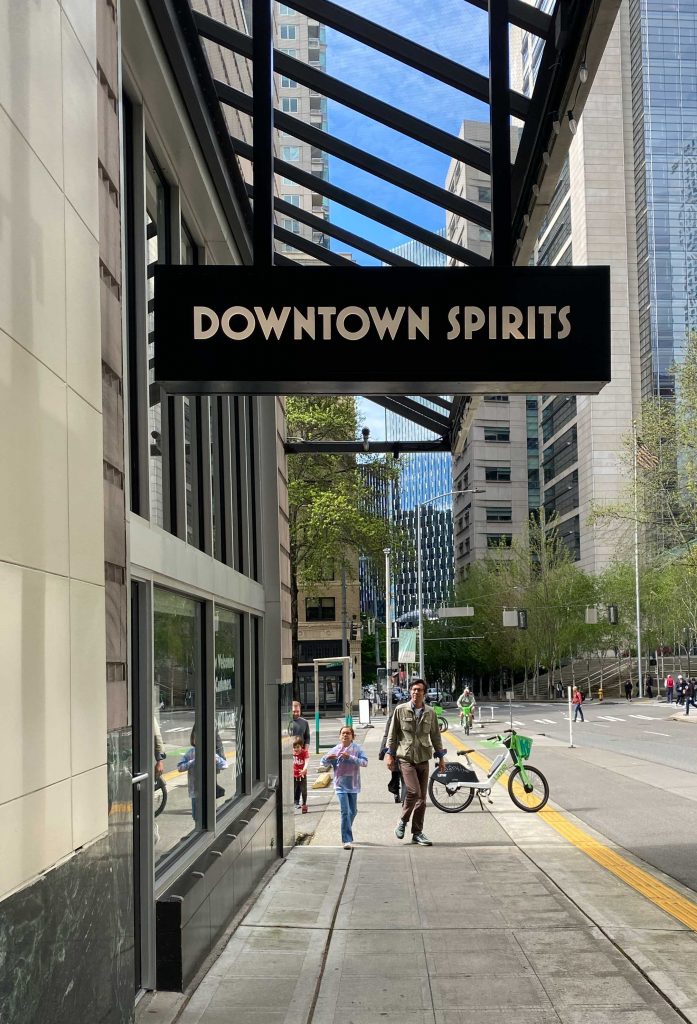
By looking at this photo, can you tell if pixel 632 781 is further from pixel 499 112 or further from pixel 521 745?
pixel 499 112

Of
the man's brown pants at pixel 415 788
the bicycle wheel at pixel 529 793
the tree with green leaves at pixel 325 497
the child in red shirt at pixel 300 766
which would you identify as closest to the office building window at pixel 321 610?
the tree with green leaves at pixel 325 497

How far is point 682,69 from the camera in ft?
323

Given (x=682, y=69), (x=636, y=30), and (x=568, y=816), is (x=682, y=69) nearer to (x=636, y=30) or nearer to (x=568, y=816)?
(x=636, y=30)

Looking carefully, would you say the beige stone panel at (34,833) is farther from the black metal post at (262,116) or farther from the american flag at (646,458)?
the american flag at (646,458)

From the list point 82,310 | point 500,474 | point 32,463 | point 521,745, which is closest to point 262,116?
point 82,310

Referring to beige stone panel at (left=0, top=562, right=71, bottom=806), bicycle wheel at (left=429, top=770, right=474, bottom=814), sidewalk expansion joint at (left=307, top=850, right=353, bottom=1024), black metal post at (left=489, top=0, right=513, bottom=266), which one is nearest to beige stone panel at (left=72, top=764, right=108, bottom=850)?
beige stone panel at (left=0, top=562, right=71, bottom=806)

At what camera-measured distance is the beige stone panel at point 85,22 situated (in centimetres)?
400

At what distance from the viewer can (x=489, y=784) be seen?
Result: 15906mm

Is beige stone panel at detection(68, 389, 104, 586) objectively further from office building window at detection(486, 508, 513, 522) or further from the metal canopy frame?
office building window at detection(486, 508, 513, 522)

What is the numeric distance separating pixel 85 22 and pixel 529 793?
13.5 meters

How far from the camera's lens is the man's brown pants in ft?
41.5

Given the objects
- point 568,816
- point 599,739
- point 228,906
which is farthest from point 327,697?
point 228,906

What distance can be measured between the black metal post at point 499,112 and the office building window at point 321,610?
6344cm

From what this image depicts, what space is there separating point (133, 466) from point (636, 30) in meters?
101
